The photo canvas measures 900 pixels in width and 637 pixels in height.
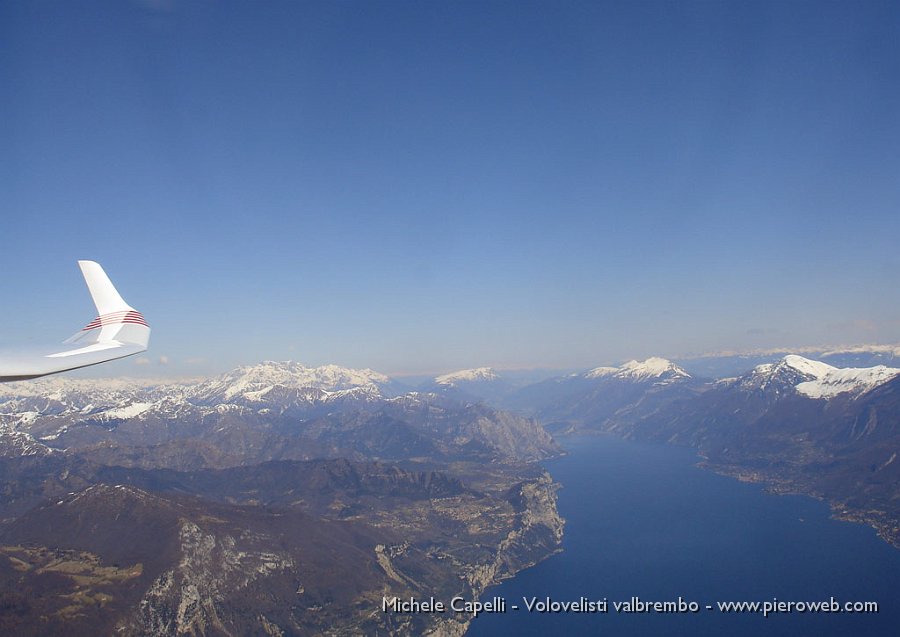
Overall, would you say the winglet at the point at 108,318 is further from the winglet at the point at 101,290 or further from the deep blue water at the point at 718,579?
the deep blue water at the point at 718,579

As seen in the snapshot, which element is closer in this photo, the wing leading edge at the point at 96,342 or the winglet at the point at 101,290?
the wing leading edge at the point at 96,342

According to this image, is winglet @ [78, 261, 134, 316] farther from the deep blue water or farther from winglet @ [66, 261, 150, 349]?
the deep blue water

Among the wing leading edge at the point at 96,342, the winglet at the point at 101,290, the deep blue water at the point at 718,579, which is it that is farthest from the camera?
the deep blue water at the point at 718,579

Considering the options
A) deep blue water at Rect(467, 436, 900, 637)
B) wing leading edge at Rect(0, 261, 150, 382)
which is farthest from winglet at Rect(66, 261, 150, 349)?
deep blue water at Rect(467, 436, 900, 637)

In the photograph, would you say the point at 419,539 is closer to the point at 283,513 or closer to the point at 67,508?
the point at 283,513

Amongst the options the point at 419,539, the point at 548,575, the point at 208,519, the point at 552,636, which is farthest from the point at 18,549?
the point at 548,575

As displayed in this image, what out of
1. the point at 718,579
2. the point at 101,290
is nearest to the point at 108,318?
the point at 101,290

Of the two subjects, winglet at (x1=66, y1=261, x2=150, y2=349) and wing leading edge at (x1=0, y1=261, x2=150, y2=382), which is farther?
winglet at (x1=66, y1=261, x2=150, y2=349)

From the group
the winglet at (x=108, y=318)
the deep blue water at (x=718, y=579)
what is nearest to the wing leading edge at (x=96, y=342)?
the winglet at (x=108, y=318)

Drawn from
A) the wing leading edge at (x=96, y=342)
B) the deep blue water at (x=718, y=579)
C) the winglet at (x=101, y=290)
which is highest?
the winglet at (x=101, y=290)
